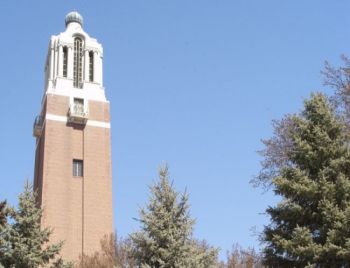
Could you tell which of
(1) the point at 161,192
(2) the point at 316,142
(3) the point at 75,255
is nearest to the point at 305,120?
(2) the point at 316,142

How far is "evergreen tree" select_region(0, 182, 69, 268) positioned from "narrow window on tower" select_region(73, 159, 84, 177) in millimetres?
28912

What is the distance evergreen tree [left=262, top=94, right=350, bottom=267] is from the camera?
15.6m

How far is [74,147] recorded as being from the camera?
49.4m

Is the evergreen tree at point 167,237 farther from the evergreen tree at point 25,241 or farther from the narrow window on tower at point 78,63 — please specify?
the narrow window on tower at point 78,63

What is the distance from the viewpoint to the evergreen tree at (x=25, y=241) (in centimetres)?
1884

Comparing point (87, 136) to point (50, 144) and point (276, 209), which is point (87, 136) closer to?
point (50, 144)

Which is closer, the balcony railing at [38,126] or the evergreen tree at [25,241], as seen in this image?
the evergreen tree at [25,241]

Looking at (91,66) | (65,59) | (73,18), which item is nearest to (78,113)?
(91,66)

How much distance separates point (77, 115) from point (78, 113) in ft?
0.83

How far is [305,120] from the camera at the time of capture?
17656 mm

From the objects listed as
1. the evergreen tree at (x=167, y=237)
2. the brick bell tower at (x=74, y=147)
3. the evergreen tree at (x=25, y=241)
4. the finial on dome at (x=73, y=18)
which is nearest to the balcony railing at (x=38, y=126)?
the brick bell tower at (x=74, y=147)

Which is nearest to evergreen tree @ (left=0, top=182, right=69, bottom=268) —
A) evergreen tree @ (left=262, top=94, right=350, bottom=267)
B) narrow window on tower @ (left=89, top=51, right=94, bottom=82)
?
evergreen tree @ (left=262, top=94, right=350, bottom=267)

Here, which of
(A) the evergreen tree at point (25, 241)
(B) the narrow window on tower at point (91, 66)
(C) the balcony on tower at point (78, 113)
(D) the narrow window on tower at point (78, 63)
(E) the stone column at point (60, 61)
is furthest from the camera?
(B) the narrow window on tower at point (91, 66)

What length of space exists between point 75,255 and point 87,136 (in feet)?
31.8
